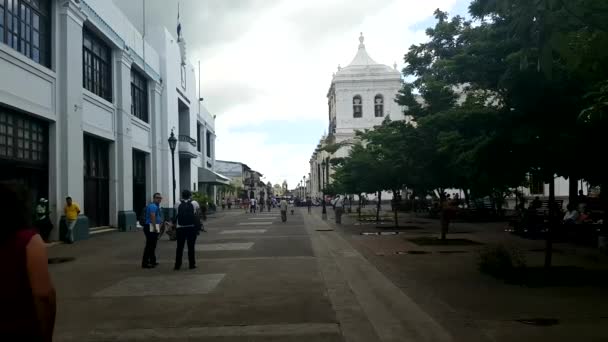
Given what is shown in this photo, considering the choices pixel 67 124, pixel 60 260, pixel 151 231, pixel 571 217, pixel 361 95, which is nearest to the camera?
pixel 151 231

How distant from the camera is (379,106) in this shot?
8825 cm

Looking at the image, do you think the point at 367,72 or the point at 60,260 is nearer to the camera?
the point at 60,260

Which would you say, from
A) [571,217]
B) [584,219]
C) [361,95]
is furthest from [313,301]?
[361,95]

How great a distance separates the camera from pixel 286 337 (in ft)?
22.1

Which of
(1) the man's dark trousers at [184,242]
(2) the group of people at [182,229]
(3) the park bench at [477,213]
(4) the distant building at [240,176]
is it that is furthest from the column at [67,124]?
(4) the distant building at [240,176]

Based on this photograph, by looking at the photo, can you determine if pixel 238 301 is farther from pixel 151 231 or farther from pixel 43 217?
pixel 43 217

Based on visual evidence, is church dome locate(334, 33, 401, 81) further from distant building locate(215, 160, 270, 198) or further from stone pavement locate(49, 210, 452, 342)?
stone pavement locate(49, 210, 452, 342)

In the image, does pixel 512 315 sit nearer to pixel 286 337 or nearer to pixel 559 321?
pixel 559 321

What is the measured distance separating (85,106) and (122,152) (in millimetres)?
4220

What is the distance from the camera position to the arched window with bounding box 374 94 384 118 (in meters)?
88.2

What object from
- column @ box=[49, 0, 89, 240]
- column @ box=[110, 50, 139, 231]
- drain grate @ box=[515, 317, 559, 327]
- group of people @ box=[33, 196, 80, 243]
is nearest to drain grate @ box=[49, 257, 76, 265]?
group of people @ box=[33, 196, 80, 243]

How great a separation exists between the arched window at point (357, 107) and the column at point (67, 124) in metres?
70.6

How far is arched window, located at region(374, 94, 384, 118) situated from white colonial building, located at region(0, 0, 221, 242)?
5611 centimetres

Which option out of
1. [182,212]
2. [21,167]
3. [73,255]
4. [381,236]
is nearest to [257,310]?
[182,212]
